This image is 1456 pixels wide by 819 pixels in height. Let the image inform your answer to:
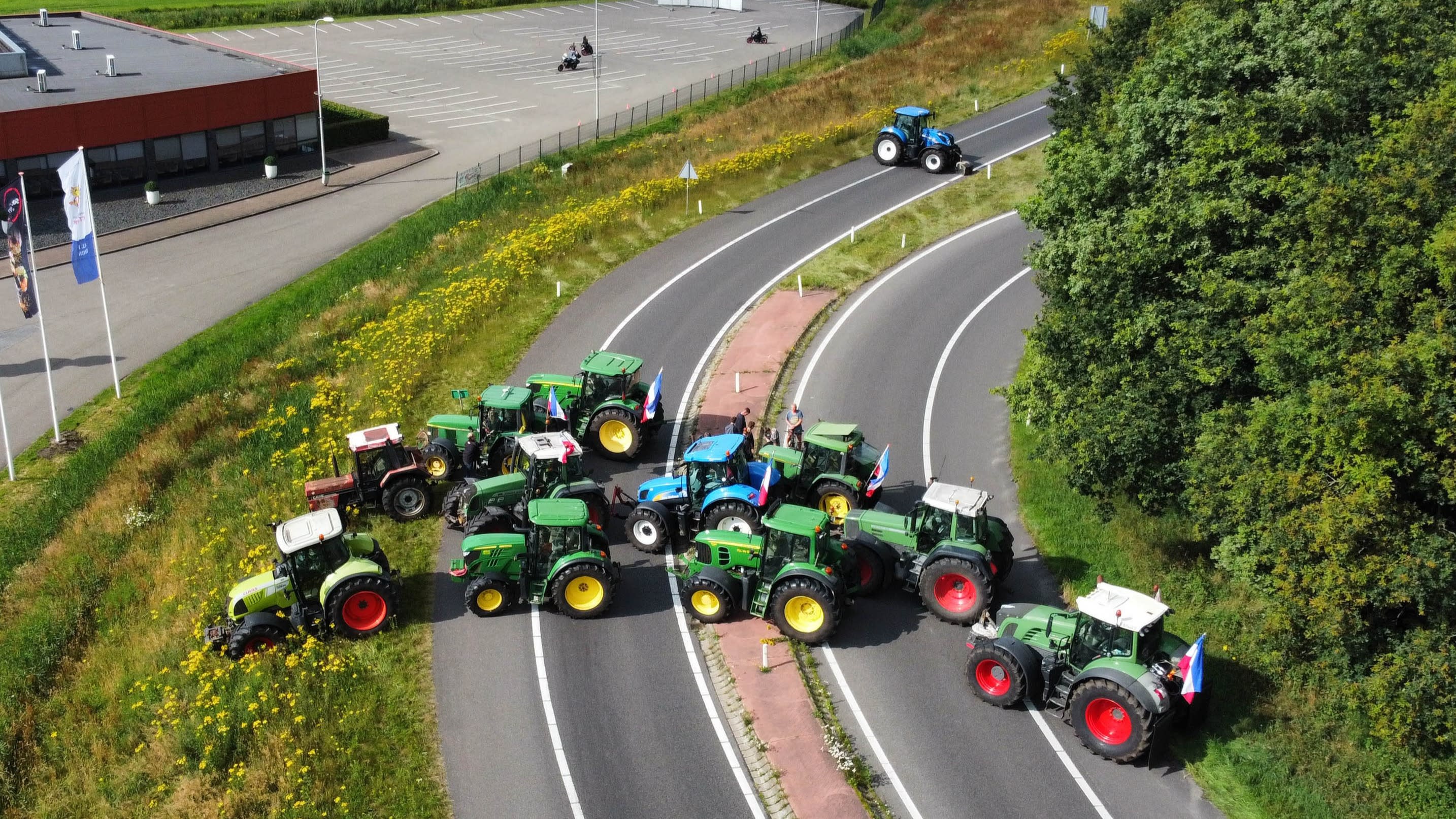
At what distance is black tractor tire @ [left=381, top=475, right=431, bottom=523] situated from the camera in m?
24.7

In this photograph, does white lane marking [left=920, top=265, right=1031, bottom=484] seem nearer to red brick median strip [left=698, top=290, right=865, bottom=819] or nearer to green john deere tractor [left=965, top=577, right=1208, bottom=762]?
red brick median strip [left=698, top=290, right=865, bottom=819]

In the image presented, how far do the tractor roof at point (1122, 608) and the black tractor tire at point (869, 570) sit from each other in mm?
4359

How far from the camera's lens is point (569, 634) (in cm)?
2147

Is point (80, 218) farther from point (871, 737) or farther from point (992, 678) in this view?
point (992, 678)

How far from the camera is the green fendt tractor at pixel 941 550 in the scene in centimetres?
2109

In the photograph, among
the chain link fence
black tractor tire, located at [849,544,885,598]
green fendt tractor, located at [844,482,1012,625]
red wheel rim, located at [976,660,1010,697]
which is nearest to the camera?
red wheel rim, located at [976,660,1010,697]

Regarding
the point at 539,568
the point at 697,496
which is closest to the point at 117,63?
the point at 697,496

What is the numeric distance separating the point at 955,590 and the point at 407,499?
11.7 m

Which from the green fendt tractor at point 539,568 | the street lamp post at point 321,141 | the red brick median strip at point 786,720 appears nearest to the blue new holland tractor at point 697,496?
the green fendt tractor at point 539,568

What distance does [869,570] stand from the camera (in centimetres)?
2231

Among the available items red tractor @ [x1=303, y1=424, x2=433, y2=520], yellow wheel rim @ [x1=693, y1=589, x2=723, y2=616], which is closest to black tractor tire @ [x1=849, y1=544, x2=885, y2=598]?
yellow wheel rim @ [x1=693, y1=589, x2=723, y2=616]

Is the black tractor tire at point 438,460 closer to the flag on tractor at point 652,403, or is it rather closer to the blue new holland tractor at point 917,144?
the flag on tractor at point 652,403

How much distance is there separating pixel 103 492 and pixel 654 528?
15069 mm

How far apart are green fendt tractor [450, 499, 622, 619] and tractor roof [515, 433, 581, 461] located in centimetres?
171
